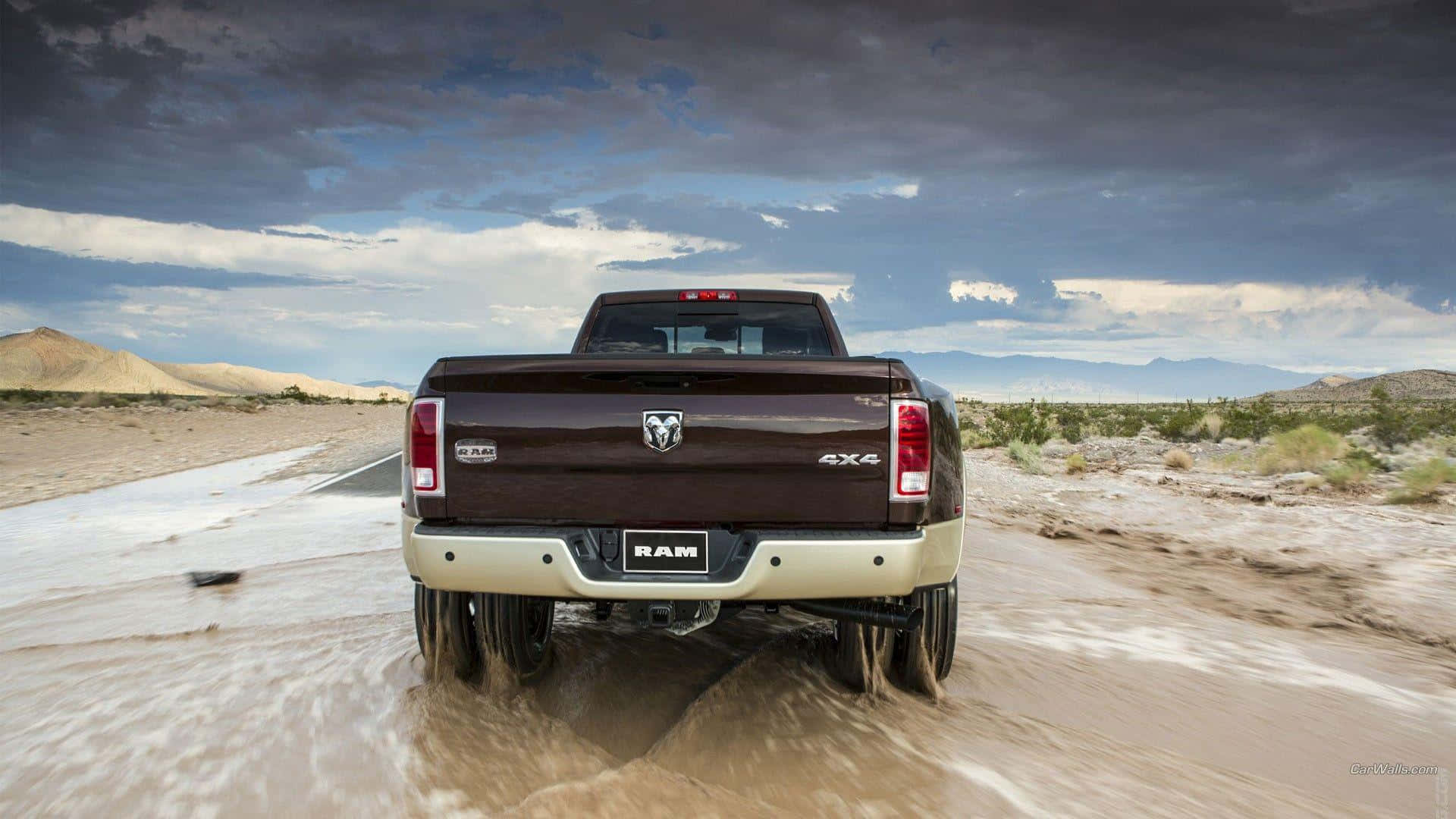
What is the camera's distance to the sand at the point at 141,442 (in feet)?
49.1

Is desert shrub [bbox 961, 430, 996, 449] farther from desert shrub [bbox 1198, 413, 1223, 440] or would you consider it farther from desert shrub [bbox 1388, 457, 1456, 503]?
desert shrub [bbox 1388, 457, 1456, 503]

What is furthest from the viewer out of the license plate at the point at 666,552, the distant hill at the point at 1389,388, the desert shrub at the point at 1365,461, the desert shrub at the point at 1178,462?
the distant hill at the point at 1389,388

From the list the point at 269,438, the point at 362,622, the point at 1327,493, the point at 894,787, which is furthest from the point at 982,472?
the point at 269,438

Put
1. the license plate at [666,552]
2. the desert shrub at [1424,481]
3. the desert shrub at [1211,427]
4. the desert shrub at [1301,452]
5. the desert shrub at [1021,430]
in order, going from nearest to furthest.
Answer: the license plate at [666,552]
the desert shrub at [1424,481]
the desert shrub at [1301,452]
the desert shrub at [1021,430]
the desert shrub at [1211,427]

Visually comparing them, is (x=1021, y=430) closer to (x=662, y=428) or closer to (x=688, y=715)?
(x=688, y=715)

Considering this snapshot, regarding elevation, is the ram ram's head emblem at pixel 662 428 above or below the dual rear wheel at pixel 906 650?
above

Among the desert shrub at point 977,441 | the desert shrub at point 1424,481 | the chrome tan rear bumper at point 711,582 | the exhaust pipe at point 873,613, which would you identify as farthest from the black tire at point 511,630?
the desert shrub at point 977,441

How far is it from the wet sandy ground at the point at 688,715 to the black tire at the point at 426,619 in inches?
6.5

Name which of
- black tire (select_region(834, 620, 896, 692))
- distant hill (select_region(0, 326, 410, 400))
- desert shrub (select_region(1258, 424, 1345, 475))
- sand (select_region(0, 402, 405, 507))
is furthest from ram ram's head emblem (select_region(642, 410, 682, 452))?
distant hill (select_region(0, 326, 410, 400))

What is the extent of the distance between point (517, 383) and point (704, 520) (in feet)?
2.93

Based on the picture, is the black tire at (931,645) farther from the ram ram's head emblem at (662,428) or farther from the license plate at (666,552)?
the ram ram's head emblem at (662,428)

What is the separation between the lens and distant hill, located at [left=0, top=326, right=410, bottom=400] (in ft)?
509

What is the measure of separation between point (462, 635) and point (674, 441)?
5.24 feet

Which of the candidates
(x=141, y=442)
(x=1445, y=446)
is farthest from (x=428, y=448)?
(x=141, y=442)
